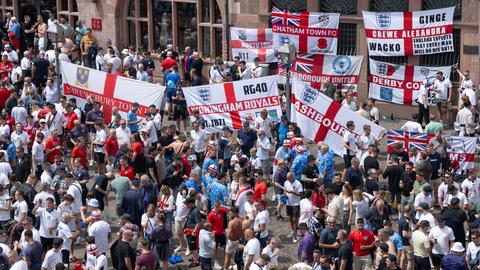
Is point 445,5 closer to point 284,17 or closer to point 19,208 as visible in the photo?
point 284,17

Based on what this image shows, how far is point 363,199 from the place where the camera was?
76.5ft

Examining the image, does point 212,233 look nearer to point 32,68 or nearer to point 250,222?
point 250,222

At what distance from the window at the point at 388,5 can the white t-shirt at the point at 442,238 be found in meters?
12.1

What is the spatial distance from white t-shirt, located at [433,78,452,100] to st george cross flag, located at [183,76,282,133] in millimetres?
5168

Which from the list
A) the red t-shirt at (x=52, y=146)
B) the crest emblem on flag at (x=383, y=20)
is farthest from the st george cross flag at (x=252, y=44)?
the red t-shirt at (x=52, y=146)

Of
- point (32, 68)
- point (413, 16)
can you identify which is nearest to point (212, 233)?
point (413, 16)

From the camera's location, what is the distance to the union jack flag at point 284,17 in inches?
1355

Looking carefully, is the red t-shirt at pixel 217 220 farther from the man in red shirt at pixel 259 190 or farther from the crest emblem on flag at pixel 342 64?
the crest emblem on flag at pixel 342 64

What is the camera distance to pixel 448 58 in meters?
32.5

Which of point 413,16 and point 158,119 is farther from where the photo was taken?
point 413,16

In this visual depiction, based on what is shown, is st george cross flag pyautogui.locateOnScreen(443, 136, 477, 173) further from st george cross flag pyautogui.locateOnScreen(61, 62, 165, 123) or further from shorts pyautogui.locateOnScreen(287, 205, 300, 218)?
st george cross flag pyautogui.locateOnScreen(61, 62, 165, 123)

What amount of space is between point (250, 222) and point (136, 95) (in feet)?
25.7

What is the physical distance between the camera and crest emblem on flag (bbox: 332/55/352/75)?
110 ft

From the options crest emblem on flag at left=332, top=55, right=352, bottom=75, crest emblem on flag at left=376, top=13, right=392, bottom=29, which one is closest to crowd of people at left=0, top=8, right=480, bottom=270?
crest emblem on flag at left=332, top=55, right=352, bottom=75
